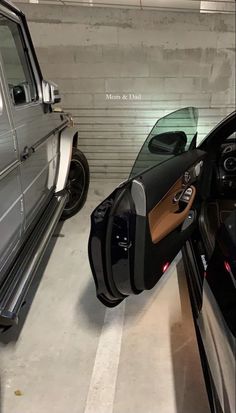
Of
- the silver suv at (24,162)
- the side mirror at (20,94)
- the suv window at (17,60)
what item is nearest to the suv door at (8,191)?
the silver suv at (24,162)

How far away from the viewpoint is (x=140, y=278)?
1.36 m

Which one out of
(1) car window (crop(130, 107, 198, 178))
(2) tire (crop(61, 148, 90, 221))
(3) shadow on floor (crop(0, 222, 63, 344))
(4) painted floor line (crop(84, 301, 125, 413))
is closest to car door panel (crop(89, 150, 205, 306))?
(1) car window (crop(130, 107, 198, 178))

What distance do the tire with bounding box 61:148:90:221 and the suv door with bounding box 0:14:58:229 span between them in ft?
2.16

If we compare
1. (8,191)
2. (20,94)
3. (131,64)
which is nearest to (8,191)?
(8,191)

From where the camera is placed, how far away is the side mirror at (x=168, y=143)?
1.70 m

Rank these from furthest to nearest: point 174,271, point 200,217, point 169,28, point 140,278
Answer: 1. point 169,28
2. point 174,271
3. point 200,217
4. point 140,278

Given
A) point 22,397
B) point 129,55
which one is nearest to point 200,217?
point 22,397

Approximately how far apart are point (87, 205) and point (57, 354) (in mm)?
2346

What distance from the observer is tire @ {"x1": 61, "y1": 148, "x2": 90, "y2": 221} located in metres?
3.70

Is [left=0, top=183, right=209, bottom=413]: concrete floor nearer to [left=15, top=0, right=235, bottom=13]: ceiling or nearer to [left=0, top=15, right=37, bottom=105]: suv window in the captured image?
[left=0, top=15, right=37, bottom=105]: suv window

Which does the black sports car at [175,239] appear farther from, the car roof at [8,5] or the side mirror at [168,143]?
the car roof at [8,5]

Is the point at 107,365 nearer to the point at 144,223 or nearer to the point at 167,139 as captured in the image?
the point at 144,223

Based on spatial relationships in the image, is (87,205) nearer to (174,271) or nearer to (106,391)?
(174,271)

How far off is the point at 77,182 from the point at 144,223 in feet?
8.73
